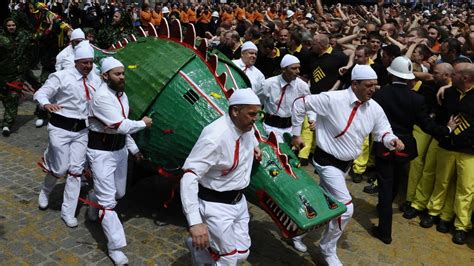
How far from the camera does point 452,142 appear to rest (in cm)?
603

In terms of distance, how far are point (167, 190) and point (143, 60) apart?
215 centimetres

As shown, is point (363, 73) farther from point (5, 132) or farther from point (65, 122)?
point (5, 132)

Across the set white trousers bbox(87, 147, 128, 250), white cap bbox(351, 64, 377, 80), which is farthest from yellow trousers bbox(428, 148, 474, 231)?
white trousers bbox(87, 147, 128, 250)

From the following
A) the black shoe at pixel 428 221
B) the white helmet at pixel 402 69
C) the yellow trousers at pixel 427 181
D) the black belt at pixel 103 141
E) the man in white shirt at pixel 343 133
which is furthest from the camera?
the yellow trousers at pixel 427 181

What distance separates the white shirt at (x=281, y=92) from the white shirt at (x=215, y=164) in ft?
9.13

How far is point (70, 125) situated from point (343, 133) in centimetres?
340

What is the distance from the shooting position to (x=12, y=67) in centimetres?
966

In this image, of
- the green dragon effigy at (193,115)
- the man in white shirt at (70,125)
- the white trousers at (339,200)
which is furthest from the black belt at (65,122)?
the white trousers at (339,200)

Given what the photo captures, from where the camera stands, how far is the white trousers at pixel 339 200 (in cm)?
501

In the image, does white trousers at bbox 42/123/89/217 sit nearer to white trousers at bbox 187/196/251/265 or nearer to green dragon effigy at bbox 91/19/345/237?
green dragon effigy at bbox 91/19/345/237

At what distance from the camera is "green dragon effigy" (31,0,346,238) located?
14.9 feet

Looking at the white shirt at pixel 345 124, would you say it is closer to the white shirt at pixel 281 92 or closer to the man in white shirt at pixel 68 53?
the white shirt at pixel 281 92

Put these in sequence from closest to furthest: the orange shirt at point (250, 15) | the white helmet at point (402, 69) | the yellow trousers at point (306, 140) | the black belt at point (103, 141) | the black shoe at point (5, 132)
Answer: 1. the black belt at point (103, 141)
2. the white helmet at point (402, 69)
3. the yellow trousers at point (306, 140)
4. the black shoe at point (5, 132)
5. the orange shirt at point (250, 15)

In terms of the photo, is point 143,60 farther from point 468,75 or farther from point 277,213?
point 468,75
